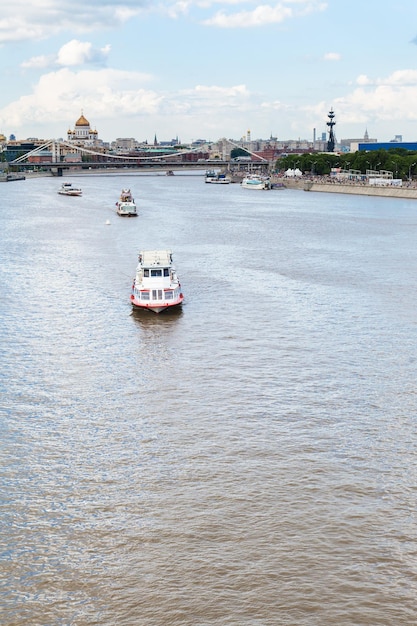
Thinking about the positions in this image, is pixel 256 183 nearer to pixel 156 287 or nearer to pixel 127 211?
pixel 127 211

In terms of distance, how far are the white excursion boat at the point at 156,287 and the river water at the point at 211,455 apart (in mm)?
409

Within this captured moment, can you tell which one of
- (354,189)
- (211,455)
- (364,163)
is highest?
(364,163)

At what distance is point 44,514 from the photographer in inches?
463

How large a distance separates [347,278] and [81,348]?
1351cm

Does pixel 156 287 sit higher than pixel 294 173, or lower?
lower

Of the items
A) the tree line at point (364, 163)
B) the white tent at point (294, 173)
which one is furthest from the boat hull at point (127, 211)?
the white tent at point (294, 173)

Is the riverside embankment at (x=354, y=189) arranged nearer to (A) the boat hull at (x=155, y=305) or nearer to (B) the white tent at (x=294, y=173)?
(B) the white tent at (x=294, y=173)

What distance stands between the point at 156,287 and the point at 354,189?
6792 centimetres

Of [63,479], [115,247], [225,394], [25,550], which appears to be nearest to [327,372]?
[225,394]

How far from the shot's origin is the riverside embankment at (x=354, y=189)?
8125 centimetres

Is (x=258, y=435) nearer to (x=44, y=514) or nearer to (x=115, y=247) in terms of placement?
(x=44, y=514)

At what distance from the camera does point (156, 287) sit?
24969 millimetres

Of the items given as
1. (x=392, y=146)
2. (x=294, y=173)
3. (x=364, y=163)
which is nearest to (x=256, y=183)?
(x=294, y=173)

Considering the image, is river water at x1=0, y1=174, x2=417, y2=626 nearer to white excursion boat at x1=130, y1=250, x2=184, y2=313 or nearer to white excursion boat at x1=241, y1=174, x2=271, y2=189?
white excursion boat at x1=130, y1=250, x2=184, y2=313
